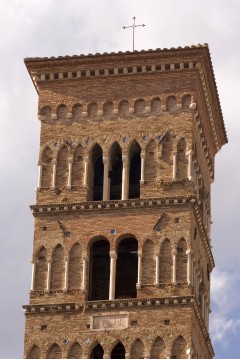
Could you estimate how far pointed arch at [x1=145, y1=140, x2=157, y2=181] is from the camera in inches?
1868

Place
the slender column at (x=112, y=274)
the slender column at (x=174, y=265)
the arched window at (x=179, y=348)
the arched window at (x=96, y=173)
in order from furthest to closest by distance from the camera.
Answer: the arched window at (x=96, y=173), the slender column at (x=112, y=274), the slender column at (x=174, y=265), the arched window at (x=179, y=348)

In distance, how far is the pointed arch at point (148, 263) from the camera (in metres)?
46.0

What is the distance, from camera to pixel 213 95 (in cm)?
5059

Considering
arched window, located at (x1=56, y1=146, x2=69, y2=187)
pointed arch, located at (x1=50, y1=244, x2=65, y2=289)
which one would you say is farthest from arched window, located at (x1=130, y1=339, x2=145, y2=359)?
arched window, located at (x1=56, y1=146, x2=69, y2=187)

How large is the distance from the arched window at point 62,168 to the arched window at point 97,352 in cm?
506

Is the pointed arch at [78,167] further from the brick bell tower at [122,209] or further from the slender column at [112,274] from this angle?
the slender column at [112,274]

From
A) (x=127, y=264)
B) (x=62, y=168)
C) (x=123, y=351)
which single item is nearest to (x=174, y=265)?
(x=127, y=264)

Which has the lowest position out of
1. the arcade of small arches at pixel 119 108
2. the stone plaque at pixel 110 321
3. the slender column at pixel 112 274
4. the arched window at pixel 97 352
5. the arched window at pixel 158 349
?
the arched window at pixel 158 349

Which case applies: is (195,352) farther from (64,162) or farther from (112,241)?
(64,162)

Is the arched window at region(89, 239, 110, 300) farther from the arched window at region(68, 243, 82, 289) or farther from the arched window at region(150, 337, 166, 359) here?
the arched window at region(150, 337, 166, 359)

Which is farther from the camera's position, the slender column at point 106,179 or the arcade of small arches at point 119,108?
the arcade of small arches at point 119,108

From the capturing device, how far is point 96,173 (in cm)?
4866

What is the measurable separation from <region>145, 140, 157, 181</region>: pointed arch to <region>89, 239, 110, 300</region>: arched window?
2290 millimetres

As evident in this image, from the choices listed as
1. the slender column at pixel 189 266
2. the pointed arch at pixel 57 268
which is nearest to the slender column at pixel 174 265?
the slender column at pixel 189 266
